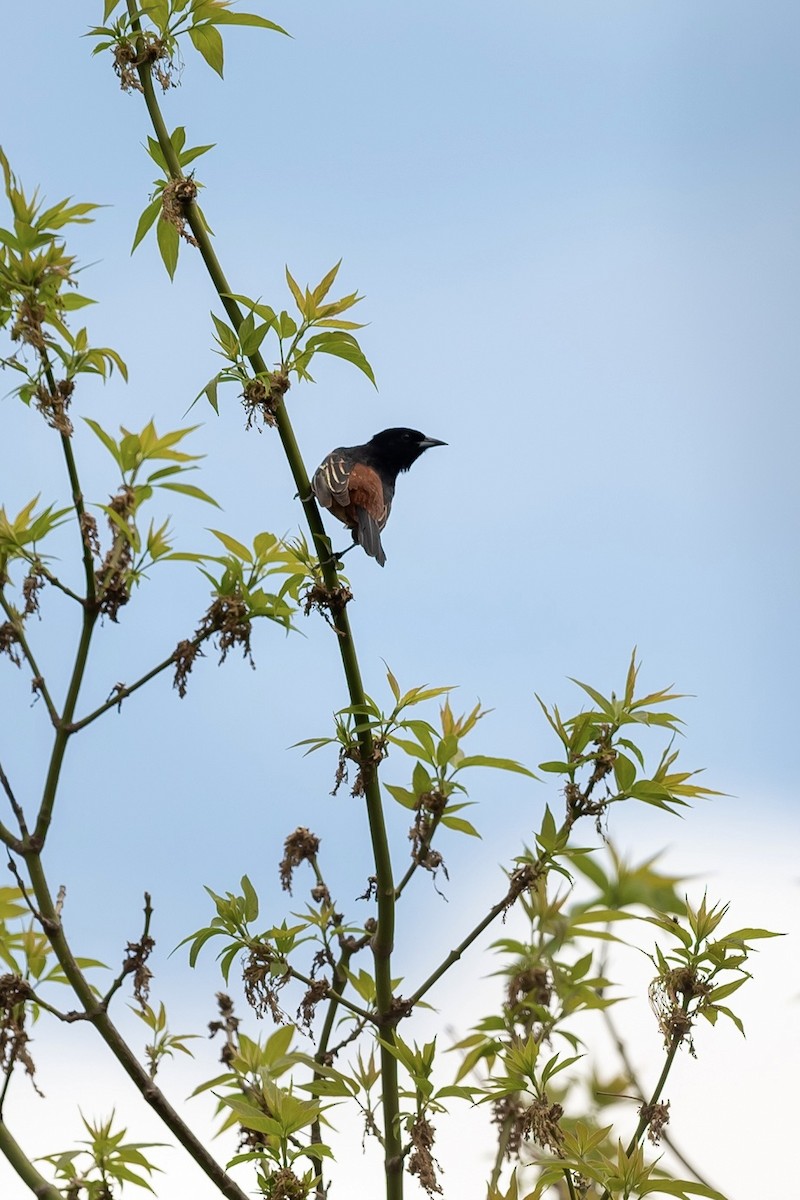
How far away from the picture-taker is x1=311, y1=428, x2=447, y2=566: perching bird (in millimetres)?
4258

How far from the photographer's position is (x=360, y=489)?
4863 mm

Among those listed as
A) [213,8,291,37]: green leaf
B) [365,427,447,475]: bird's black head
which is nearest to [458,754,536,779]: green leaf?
[213,8,291,37]: green leaf

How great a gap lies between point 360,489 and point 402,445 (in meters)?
2.09

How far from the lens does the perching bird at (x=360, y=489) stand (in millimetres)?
4258

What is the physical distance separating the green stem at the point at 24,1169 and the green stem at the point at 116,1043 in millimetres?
282

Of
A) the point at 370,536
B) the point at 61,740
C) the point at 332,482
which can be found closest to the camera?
the point at 61,740

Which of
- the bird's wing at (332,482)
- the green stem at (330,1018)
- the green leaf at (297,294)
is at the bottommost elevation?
the green stem at (330,1018)

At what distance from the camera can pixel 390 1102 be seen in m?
3.03

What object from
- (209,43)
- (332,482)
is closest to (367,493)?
(332,482)

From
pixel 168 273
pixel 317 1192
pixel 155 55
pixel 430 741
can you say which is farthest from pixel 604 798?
pixel 155 55

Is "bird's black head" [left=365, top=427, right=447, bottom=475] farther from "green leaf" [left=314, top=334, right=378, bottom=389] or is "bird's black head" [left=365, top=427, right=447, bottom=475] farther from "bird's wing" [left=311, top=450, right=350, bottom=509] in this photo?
"green leaf" [left=314, top=334, right=378, bottom=389]

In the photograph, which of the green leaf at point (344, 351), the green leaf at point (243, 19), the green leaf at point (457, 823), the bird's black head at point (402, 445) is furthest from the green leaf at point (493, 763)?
the bird's black head at point (402, 445)

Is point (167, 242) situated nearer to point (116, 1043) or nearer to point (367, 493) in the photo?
point (367, 493)

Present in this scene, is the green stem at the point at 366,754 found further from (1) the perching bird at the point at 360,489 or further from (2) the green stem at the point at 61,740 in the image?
(2) the green stem at the point at 61,740
